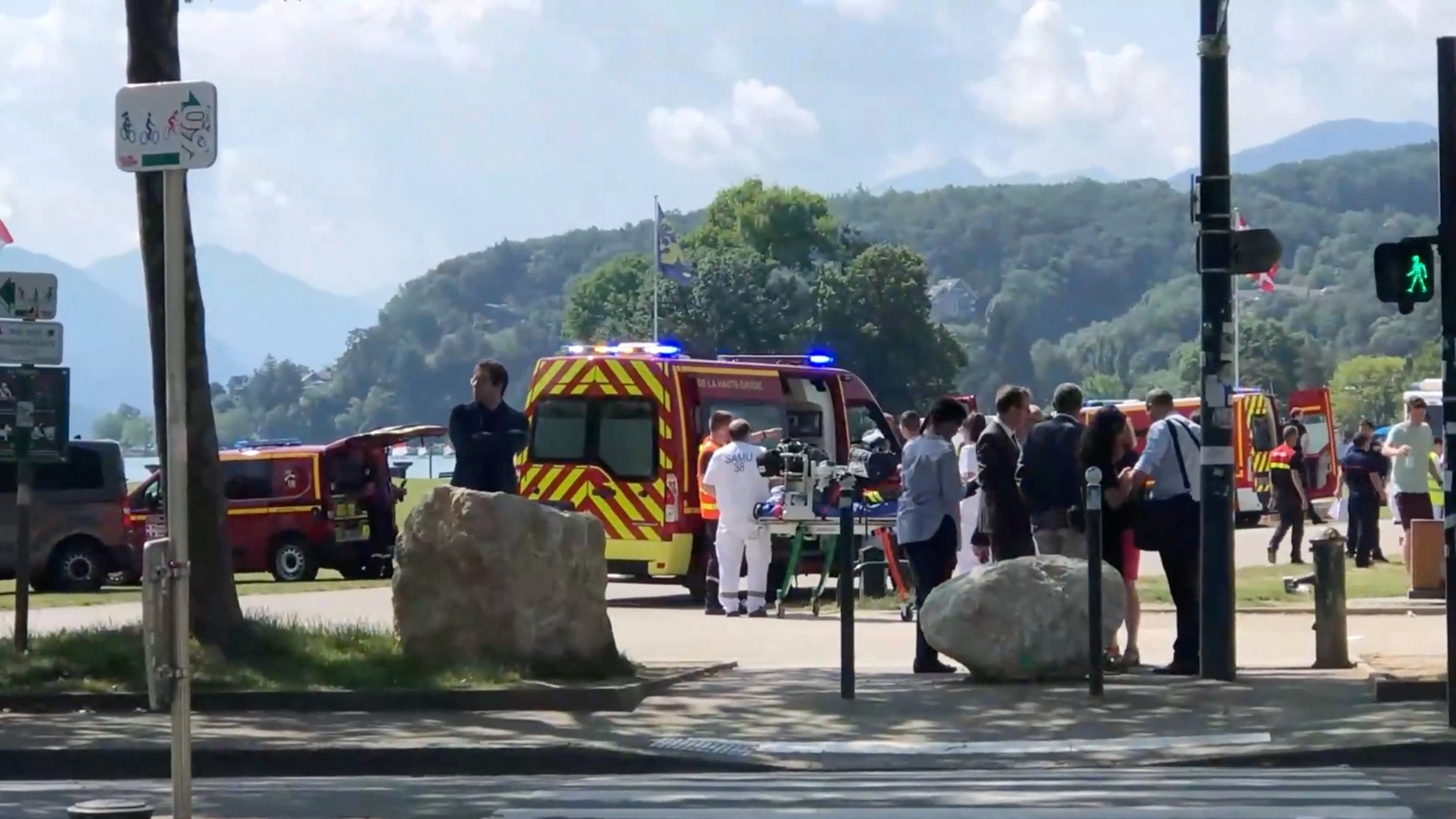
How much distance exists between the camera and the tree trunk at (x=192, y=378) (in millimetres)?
13508

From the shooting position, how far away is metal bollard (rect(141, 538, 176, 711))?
7.77 metres

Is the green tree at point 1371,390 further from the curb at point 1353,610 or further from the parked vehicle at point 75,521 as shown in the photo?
the curb at point 1353,610

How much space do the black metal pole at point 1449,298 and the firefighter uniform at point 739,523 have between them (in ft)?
32.7

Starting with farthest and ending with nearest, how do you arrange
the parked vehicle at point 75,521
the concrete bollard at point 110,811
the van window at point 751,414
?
the parked vehicle at point 75,521 → the van window at point 751,414 → the concrete bollard at point 110,811

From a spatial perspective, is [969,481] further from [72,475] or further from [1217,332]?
[72,475]

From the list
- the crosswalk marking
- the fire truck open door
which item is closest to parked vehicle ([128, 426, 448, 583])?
the crosswalk marking

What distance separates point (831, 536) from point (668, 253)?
37854mm

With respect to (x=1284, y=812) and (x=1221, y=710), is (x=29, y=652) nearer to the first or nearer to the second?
(x=1221, y=710)

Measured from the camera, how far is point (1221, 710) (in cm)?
1184

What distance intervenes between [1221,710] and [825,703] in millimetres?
2112

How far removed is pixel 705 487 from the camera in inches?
838

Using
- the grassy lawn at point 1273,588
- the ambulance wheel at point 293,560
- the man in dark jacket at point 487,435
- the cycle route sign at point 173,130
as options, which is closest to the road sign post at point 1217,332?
the man in dark jacket at point 487,435

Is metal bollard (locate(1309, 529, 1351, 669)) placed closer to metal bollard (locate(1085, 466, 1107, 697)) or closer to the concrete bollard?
metal bollard (locate(1085, 466, 1107, 697))

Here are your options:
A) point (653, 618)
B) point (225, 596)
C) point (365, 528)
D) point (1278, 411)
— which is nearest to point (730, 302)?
point (1278, 411)
